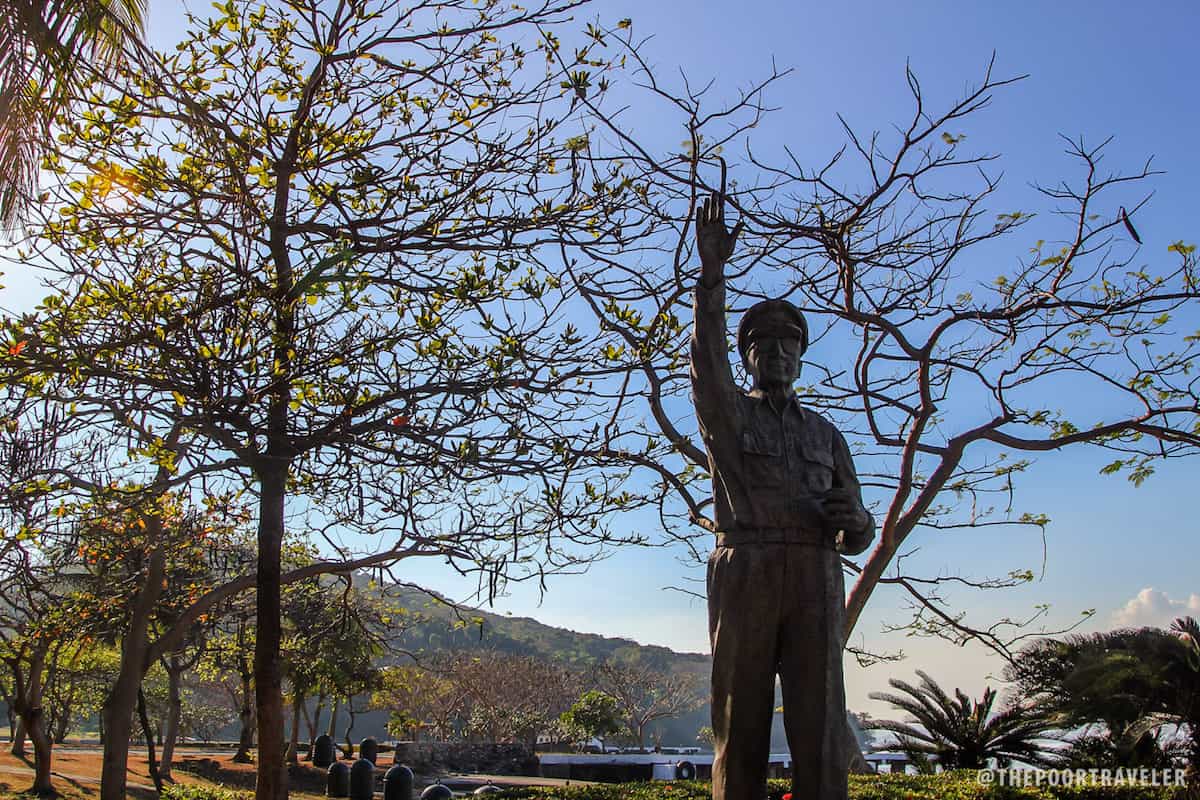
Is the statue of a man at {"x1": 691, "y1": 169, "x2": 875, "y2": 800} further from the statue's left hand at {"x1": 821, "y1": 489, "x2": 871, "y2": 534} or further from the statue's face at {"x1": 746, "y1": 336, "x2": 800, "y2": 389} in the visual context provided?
the statue's face at {"x1": 746, "y1": 336, "x2": 800, "y2": 389}

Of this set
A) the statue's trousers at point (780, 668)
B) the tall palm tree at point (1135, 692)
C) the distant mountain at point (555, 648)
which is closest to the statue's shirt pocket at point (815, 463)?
the statue's trousers at point (780, 668)

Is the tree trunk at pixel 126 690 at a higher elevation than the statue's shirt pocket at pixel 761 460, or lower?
lower

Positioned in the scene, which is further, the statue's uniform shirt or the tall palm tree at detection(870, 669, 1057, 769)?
the tall palm tree at detection(870, 669, 1057, 769)

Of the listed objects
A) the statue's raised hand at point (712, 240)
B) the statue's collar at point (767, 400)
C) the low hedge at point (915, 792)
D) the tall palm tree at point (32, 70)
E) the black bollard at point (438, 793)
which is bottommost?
the black bollard at point (438, 793)

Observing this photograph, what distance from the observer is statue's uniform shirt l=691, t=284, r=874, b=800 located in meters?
4.16

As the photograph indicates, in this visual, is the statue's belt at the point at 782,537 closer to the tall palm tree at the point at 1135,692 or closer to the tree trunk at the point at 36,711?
the tall palm tree at the point at 1135,692

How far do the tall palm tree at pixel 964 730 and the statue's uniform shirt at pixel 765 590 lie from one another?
1405 centimetres

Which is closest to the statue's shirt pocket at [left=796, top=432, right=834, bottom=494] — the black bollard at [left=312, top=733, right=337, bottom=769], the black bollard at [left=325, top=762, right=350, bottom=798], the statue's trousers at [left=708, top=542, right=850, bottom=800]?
the statue's trousers at [left=708, top=542, right=850, bottom=800]

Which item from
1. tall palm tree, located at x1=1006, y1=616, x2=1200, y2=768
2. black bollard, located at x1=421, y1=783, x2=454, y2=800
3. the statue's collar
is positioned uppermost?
the statue's collar

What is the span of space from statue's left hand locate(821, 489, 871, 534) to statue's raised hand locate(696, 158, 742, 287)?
112 cm

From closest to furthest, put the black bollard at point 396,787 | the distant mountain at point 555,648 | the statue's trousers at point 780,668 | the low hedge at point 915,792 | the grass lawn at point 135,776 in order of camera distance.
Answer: the statue's trousers at point 780,668 → the low hedge at point 915,792 → the black bollard at point 396,787 → the grass lawn at point 135,776 → the distant mountain at point 555,648

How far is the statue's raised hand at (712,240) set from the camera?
4336 mm

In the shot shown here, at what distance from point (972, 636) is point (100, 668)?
2333 cm

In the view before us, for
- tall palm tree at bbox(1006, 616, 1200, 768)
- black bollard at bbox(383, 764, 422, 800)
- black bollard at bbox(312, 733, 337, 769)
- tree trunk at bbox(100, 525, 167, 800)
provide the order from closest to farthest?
tree trunk at bbox(100, 525, 167, 800)
tall palm tree at bbox(1006, 616, 1200, 768)
black bollard at bbox(383, 764, 422, 800)
black bollard at bbox(312, 733, 337, 769)
